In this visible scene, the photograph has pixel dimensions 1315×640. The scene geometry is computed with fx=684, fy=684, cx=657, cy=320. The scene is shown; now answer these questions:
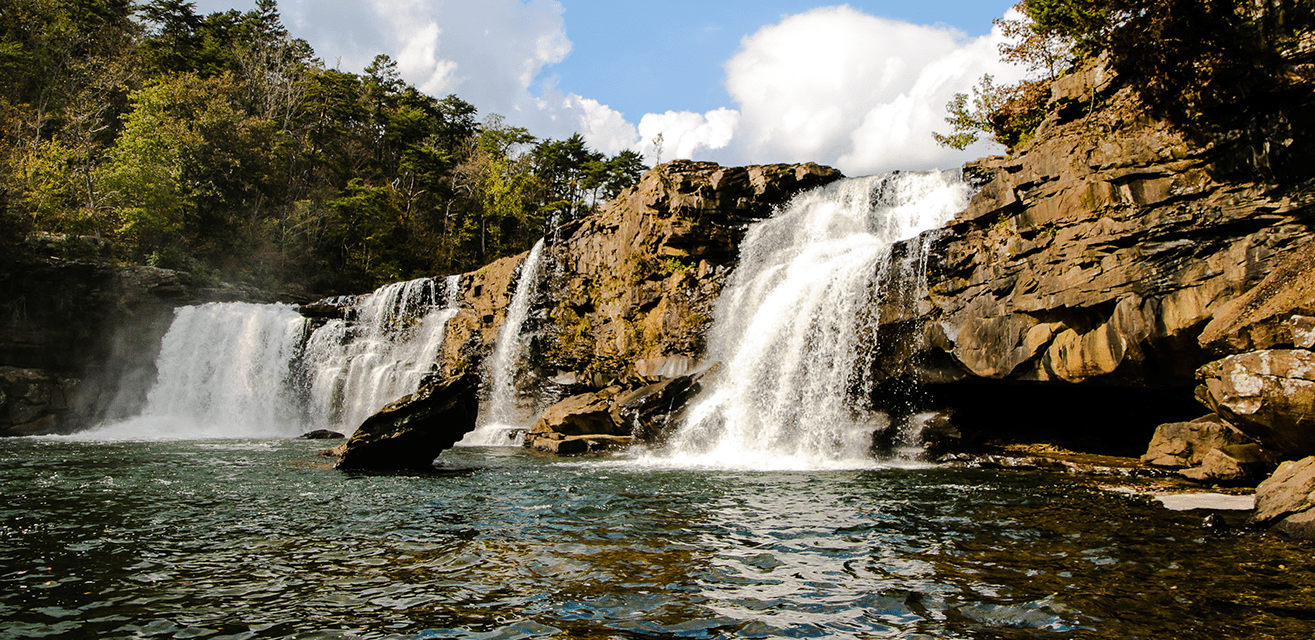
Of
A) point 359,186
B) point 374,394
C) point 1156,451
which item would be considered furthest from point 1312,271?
point 359,186

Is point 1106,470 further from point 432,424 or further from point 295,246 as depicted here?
point 295,246

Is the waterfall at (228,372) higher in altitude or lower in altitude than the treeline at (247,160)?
lower

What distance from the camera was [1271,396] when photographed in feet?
35.9

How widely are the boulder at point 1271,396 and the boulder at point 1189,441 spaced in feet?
6.74

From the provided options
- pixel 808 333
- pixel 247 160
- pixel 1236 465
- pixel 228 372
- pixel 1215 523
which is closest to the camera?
pixel 1215 523

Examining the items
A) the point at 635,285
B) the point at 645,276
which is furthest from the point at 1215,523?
the point at 635,285

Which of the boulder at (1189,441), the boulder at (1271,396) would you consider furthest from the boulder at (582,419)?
the boulder at (1271,396)

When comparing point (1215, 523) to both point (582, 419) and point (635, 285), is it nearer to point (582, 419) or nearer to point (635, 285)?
point (582, 419)

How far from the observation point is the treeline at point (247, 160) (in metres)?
39.3

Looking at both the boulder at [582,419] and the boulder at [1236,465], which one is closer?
the boulder at [1236,465]

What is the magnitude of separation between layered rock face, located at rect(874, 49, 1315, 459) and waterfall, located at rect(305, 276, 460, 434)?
23401 mm

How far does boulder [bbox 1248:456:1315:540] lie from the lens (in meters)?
8.74

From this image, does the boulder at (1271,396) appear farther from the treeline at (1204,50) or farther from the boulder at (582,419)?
the boulder at (582,419)

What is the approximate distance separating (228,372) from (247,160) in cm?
1802
